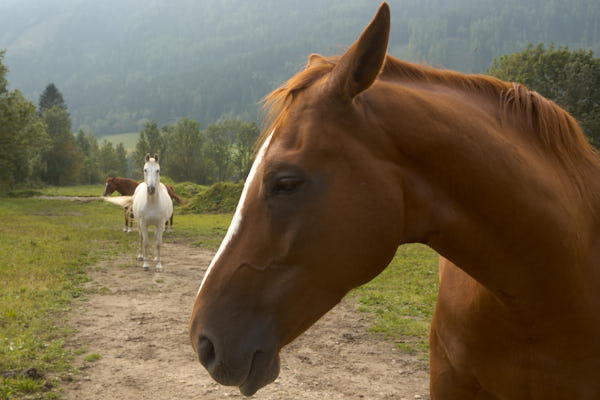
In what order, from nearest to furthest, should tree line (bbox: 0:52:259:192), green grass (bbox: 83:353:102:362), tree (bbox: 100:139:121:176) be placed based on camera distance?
1. green grass (bbox: 83:353:102:362)
2. tree line (bbox: 0:52:259:192)
3. tree (bbox: 100:139:121:176)

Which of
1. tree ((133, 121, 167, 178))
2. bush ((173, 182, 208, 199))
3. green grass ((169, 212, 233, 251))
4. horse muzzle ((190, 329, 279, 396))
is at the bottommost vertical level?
green grass ((169, 212, 233, 251))

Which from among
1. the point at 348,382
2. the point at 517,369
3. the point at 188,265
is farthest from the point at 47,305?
the point at 517,369

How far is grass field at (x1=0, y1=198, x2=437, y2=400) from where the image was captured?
4184 millimetres

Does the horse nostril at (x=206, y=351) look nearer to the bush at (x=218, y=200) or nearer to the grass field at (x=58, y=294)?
the grass field at (x=58, y=294)

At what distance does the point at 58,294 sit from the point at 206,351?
21.5 feet

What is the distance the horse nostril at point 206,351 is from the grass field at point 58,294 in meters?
3.17

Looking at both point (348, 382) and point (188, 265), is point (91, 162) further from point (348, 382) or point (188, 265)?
point (348, 382)

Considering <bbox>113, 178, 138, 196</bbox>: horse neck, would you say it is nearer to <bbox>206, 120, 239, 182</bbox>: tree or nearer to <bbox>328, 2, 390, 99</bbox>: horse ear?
<bbox>328, 2, 390, 99</bbox>: horse ear

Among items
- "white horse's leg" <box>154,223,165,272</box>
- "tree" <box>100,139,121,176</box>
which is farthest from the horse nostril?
"tree" <box>100,139,121,176</box>

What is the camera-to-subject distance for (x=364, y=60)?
128cm

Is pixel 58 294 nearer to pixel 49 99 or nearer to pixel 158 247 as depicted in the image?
pixel 158 247

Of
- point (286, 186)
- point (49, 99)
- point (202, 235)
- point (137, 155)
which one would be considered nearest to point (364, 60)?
point (286, 186)

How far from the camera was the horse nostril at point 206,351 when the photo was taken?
4.20 ft

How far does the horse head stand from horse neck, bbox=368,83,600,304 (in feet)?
0.32
